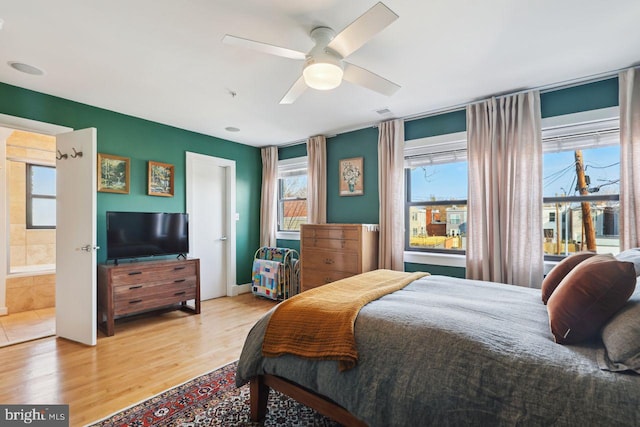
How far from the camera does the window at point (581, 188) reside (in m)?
2.78

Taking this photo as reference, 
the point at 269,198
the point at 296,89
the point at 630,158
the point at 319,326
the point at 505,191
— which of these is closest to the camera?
the point at 319,326

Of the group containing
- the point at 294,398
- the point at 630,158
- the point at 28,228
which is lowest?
the point at 294,398

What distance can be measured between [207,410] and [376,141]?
3.46 metres

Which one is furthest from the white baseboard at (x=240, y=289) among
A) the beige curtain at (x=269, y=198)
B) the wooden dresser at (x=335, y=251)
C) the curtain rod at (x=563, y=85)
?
the curtain rod at (x=563, y=85)

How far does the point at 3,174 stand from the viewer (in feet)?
13.2

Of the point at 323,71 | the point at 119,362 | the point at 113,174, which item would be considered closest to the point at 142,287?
the point at 119,362

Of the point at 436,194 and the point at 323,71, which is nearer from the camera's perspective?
the point at 323,71

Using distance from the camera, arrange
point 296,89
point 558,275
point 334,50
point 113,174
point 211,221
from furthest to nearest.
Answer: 1. point 211,221
2. point 113,174
3. point 296,89
4. point 334,50
5. point 558,275

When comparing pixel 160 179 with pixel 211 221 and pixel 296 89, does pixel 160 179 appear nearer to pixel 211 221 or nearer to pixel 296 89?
pixel 211 221

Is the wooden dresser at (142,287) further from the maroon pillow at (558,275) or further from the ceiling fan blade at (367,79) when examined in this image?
the maroon pillow at (558,275)

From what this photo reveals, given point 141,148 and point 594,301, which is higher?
point 141,148

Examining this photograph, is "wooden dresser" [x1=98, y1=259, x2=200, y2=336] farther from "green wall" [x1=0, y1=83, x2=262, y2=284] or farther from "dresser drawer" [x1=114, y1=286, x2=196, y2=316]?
"green wall" [x1=0, y1=83, x2=262, y2=284]

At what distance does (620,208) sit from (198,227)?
4789 millimetres

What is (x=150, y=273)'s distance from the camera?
11.7 feet
